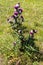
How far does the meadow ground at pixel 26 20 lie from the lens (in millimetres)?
7375

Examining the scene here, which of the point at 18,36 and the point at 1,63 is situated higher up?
the point at 18,36

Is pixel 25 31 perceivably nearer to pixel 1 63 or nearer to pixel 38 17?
pixel 38 17

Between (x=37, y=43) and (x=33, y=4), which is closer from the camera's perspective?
(x=37, y=43)

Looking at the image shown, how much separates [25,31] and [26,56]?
137 cm

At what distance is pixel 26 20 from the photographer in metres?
8.62

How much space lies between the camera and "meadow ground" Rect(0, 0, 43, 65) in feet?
24.2

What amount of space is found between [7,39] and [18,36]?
534 mm

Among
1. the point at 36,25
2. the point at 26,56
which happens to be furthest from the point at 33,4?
the point at 26,56

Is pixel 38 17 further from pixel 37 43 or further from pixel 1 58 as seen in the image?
pixel 1 58

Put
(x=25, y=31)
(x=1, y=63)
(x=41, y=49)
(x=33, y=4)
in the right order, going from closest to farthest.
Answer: (x=1, y=63), (x=41, y=49), (x=25, y=31), (x=33, y=4)

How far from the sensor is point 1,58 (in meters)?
7.01

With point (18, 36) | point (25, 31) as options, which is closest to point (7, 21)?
point (25, 31)

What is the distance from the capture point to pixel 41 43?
24.8 ft


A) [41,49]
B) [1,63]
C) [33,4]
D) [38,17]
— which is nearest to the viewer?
[1,63]
